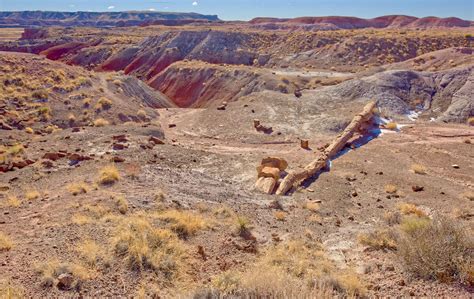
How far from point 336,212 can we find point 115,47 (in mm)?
70710

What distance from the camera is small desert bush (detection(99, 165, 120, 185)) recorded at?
41.8ft

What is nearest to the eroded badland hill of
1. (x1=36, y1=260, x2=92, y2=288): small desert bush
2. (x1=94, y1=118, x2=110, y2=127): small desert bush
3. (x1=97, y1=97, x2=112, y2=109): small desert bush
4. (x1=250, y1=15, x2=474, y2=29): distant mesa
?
(x1=36, y1=260, x2=92, y2=288): small desert bush

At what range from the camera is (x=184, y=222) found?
9.67 meters

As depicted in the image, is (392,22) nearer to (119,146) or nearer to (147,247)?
(119,146)

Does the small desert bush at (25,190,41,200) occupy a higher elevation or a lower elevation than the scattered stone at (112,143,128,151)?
higher

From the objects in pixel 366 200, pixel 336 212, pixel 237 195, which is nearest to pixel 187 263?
pixel 237 195

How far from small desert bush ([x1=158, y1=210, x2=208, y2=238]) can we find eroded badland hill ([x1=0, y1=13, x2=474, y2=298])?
55 mm

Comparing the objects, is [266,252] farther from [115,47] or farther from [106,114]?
[115,47]

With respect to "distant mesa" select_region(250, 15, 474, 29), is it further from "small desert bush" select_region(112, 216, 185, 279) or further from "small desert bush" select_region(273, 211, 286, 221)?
"small desert bush" select_region(112, 216, 185, 279)

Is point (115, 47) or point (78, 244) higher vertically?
point (115, 47)

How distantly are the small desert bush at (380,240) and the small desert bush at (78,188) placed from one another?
8183 mm

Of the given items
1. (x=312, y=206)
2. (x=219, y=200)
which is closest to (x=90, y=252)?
(x=219, y=200)

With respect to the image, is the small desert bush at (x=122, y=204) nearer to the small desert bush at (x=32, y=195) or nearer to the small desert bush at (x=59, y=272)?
the small desert bush at (x=32, y=195)

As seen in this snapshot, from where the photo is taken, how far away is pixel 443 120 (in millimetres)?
29750
